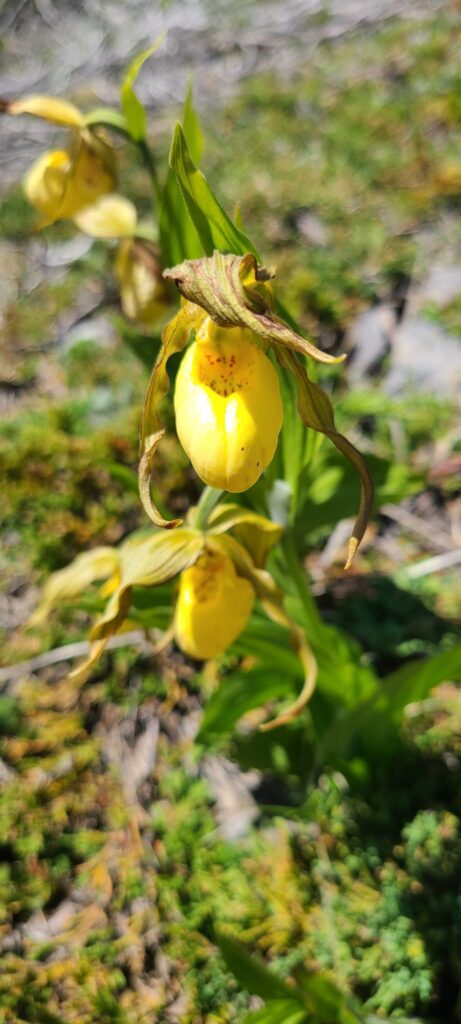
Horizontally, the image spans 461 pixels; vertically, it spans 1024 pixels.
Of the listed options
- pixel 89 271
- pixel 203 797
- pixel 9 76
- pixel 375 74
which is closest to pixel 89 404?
pixel 89 271

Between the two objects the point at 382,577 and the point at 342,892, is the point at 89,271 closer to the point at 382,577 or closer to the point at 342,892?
the point at 382,577

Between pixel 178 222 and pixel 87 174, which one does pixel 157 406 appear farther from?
pixel 87 174

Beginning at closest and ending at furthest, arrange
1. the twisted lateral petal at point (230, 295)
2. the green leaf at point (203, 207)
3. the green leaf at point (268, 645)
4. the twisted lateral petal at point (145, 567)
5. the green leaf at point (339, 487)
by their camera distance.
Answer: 1. the twisted lateral petal at point (230, 295)
2. the green leaf at point (203, 207)
3. the twisted lateral petal at point (145, 567)
4. the green leaf at point (268, 645)
5. the green leaf at point (339, 487)

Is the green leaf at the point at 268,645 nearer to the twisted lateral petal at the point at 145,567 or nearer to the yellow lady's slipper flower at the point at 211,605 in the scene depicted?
the yellow lady's slipper flower at the point at 211,605

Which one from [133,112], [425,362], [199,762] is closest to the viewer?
[133,112]

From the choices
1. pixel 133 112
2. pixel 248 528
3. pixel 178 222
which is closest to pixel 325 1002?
pixel 248 528

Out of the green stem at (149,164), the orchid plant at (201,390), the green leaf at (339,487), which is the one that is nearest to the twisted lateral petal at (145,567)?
the orchid plant at (201,390)
